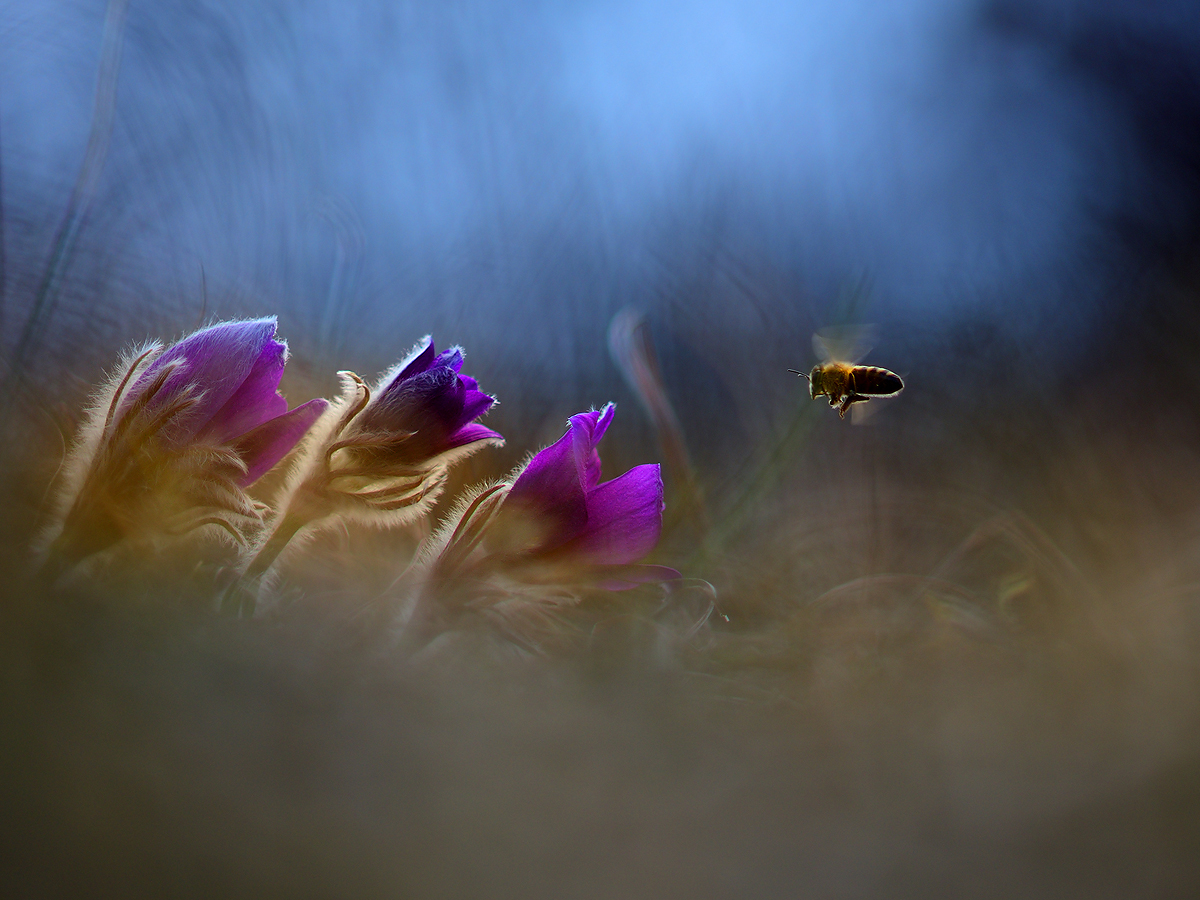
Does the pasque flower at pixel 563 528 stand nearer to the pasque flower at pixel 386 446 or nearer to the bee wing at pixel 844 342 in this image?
the pasque flower at pixel 386 446

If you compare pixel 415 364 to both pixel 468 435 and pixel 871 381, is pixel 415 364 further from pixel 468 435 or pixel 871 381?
pixel 871 381

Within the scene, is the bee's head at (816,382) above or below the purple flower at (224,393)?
below

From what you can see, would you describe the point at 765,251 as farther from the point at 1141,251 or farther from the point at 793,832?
the point at 793,832

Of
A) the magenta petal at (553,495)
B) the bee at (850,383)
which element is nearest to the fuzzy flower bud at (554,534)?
the magenta petal at (553,495)

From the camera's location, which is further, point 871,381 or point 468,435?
point 871,381

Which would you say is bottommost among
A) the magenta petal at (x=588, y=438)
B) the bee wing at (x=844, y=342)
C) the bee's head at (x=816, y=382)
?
the bee's head at (x=816, y=382)

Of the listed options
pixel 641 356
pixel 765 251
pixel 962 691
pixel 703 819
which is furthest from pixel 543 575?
pixel 765 251

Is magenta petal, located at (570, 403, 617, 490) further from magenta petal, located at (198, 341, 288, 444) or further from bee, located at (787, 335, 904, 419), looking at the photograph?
bee, located at (787, 335, 904, 419)

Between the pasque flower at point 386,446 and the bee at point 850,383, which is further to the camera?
the bee at point 850,383

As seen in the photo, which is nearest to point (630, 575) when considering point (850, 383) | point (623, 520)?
point (623, 520)
